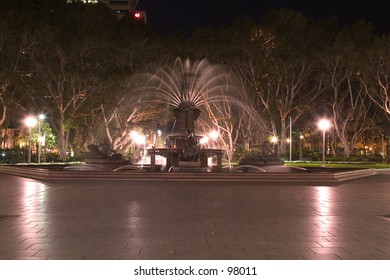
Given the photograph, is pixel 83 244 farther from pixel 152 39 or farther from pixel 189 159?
pixel 152 39

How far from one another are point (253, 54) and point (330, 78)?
820cm

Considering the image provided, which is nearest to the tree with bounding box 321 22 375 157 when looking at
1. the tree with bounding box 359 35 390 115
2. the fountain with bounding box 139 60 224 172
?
the tree with bounding box 359 35 390 115

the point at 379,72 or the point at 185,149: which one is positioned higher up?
the point at 379,72

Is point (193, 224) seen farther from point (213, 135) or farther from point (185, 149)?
point (213, 135)

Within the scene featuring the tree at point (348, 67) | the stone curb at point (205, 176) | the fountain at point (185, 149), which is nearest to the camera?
the stone curb at point (205, 176)

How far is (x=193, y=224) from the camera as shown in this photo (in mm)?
11242

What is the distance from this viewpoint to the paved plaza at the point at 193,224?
844 centimetres

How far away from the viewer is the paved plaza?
8438 mm

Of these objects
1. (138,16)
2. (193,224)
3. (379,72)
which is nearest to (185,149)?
(193,224)

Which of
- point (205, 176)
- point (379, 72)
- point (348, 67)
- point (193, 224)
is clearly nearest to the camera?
point (193, 224)

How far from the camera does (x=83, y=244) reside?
29.4 ft

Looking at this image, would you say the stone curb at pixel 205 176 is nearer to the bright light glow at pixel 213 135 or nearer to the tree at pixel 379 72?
the tree at pixel 379 72

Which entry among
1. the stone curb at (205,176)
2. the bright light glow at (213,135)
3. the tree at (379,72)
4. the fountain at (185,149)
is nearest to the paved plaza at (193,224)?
the stone curb at (205,176)

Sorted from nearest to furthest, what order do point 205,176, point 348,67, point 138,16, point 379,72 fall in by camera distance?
point 205,176, point 379,72, point 348,67, point 138,16
